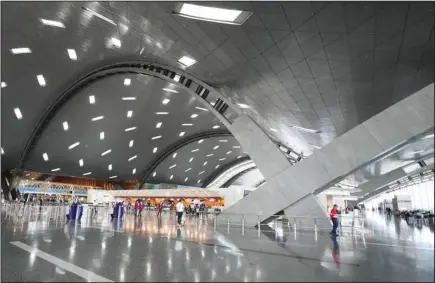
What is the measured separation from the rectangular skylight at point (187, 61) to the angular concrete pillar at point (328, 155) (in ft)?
15.5

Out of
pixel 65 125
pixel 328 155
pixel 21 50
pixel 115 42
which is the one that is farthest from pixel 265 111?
pixel 65 125

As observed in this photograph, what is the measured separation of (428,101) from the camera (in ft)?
22.6

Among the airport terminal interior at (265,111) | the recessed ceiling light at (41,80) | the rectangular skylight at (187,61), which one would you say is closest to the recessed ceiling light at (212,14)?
the airport terminal interior at (265,111)

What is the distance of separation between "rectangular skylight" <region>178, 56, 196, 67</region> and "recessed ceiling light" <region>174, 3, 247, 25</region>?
505cm

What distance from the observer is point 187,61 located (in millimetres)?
17766

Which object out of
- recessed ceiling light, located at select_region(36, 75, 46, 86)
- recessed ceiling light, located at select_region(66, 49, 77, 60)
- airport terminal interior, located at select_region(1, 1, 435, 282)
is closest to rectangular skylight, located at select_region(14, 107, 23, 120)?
airport terminal interior, located at select_region(1, 1, 435, 282)

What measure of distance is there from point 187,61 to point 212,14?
20.9ft

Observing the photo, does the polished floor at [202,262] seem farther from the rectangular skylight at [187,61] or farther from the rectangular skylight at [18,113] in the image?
the rectangular skylight at [18,113]

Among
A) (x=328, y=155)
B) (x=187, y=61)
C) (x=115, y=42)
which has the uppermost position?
(x=115, y=42)

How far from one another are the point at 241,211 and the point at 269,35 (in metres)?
9.78

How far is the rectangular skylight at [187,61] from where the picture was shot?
1724cm

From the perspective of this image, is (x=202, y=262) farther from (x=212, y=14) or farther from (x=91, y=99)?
(x=91, y=99)

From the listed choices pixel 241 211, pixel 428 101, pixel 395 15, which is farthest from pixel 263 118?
pixel 428 101

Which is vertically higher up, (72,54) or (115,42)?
(72,54)
